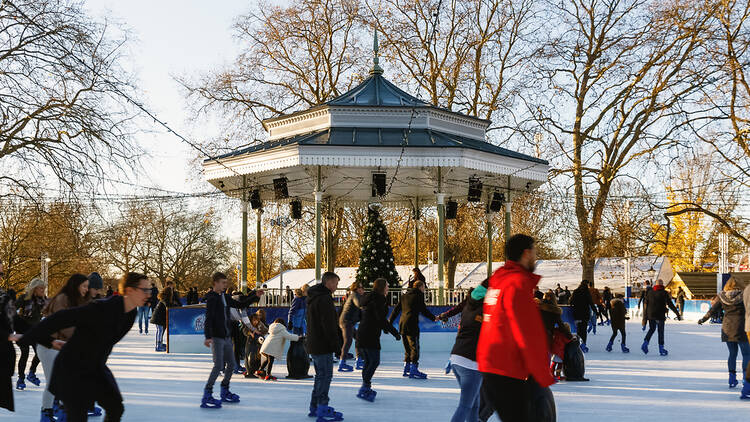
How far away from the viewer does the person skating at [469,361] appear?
6824 millimetres

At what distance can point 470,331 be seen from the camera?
23.0 ft

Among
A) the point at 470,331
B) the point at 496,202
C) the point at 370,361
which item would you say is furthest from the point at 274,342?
the point at 496,202

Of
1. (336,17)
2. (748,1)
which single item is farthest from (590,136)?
(336,17)

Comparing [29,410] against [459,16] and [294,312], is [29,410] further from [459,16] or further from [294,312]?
[459,16]

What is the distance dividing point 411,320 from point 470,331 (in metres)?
5.90

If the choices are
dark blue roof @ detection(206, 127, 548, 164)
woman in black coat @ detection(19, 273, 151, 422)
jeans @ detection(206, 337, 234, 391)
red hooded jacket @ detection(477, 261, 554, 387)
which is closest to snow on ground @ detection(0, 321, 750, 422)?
jeans @ detection(206, 337, 234, 391)

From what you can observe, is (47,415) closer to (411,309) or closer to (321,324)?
(321,324)

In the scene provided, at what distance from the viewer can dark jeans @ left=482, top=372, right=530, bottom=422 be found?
5223 millimetres

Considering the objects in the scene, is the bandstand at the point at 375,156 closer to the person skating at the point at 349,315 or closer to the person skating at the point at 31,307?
the person skating at the point at 349,315

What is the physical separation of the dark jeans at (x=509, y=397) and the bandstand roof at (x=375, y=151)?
13456 millimetres

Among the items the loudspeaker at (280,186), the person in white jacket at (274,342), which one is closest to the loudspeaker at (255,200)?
the loudspeaker at (280,186)

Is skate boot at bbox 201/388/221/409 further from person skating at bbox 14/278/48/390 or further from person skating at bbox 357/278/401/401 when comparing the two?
person skating at bbox 14/278/48/390

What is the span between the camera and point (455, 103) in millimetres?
34188

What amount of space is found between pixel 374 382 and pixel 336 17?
23.6 m
